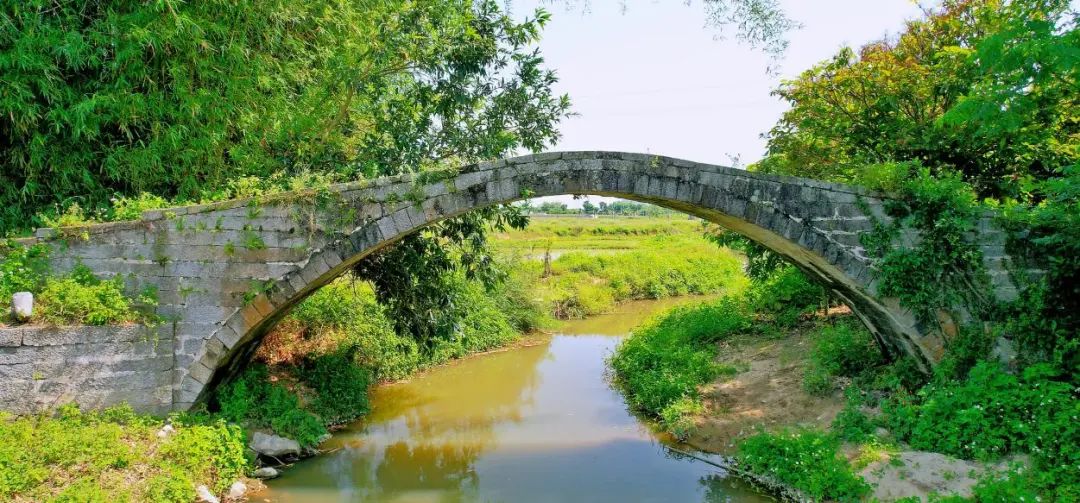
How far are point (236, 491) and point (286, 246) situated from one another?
7.09 ft

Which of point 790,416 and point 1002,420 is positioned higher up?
point 1002,420

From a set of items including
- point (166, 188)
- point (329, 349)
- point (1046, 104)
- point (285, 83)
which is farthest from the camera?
point (329, 349)

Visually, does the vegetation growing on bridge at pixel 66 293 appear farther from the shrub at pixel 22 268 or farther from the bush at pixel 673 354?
the bush at pixel 673 354

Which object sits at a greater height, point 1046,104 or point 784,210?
point 1046,104

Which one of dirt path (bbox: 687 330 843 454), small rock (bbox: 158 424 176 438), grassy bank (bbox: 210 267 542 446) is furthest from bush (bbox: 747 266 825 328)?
small rock (bbox: 158 424 176 438)

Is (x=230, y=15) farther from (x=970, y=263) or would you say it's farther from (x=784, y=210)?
(x=970, y=263)

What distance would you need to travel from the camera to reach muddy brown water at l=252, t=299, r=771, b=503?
6.05m

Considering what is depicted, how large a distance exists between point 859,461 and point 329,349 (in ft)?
22.4

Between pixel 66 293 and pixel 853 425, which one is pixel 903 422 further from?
pixel 66 293

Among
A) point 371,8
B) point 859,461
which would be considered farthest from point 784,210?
point 371,8

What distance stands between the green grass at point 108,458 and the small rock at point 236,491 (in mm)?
50

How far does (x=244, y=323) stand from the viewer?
5.75 meters

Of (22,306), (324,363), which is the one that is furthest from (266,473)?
(324,363)

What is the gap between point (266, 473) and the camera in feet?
20.1
